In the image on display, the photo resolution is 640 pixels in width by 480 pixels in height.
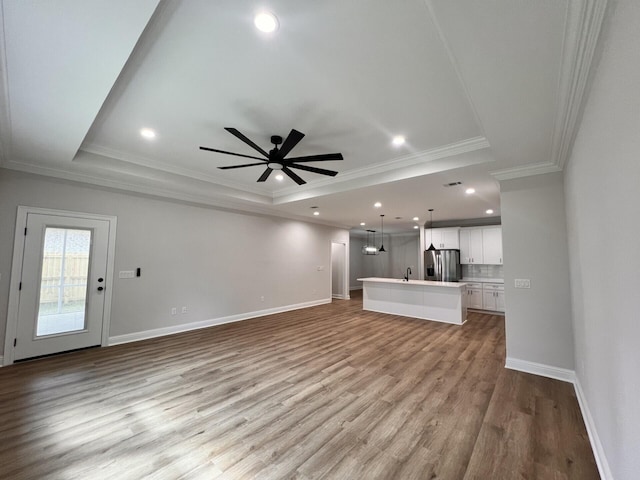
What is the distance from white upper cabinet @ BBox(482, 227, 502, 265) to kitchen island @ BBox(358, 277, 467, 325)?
181 cm

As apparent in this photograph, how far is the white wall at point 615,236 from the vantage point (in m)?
1.13

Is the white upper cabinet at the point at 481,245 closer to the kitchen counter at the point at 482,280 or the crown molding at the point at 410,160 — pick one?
the kitchen counter at the point at 482,280

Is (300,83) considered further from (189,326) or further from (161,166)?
(189,326)

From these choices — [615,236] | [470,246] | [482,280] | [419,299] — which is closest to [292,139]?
[615,236]

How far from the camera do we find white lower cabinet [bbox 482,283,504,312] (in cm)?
696

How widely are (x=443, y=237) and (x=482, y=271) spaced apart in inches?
57.3

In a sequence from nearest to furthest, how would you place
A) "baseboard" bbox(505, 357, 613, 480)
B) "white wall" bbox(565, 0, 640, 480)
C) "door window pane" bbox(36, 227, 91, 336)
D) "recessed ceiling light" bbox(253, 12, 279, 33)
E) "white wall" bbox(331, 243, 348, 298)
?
"white wall" bbox(565, 0, 640, 480) → "recessed ceiling light" bbox(253, 12, 279, 33) → "baseboard" bbox(505, 357, 613, 480) → "door window pane" bbox(36, 227, 91, 336) → "white wall" bbox(331, 243, 348, 298)

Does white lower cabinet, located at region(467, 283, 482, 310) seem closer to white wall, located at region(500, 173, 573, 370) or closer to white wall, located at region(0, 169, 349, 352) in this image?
A: white wall, located at region(500, 173, 573, 370)

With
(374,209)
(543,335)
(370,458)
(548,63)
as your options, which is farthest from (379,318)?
(548,63)

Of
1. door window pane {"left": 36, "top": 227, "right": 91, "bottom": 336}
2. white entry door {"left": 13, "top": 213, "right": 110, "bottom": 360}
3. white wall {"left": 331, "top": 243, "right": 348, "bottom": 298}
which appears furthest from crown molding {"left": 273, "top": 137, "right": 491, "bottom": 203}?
white wall {"left": 331, "top": 243, "right": 348, "bottom": 298}

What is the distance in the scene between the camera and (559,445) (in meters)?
2.08

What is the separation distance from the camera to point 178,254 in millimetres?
5266

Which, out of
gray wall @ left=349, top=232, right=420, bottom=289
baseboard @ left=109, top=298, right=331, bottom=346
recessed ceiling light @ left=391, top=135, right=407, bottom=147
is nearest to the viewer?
recessed ceiling light @ left=391, top=135, right=407, bottom=147

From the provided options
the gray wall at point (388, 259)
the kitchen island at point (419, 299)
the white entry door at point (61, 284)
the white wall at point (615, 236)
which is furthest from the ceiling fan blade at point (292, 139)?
the gray wall at point (388, 259)
